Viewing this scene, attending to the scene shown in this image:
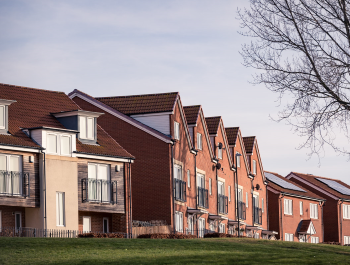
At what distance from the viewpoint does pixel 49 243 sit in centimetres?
2805

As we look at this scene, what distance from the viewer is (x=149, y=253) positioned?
2647 centimetres

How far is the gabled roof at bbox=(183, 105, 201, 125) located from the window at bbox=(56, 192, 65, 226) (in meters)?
15.7

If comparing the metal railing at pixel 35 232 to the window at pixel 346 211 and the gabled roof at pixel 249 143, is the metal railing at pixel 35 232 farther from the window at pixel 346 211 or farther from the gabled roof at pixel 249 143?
the window at pixel 346 211

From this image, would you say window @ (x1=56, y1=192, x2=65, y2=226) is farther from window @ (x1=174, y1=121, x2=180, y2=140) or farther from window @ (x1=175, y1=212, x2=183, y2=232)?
window @ (x1=174, y1=121, x2=180, y2=140)

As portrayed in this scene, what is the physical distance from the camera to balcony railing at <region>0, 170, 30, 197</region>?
121 ft

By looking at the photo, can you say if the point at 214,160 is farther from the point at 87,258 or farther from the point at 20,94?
the point at 87,258

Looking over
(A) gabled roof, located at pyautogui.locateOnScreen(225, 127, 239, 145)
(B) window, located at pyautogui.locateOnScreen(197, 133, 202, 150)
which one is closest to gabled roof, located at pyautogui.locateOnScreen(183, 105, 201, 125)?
(B) window, located at pyautogui.locateOnScreen(197, 133, 202, 150)

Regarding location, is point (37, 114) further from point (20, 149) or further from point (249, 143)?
point (249, 143)

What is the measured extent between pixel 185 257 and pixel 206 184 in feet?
93.1

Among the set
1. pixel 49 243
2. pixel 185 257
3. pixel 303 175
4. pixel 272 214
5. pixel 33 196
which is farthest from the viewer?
pixel 303 175

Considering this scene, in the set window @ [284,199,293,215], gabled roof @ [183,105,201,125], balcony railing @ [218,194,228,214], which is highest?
gabled roof @ [183,105,201,125]

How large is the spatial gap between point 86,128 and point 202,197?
13.4 meters

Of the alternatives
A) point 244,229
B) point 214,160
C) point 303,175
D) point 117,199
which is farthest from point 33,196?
Answer: point 303,175

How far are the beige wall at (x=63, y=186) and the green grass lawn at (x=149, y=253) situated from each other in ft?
29.7
